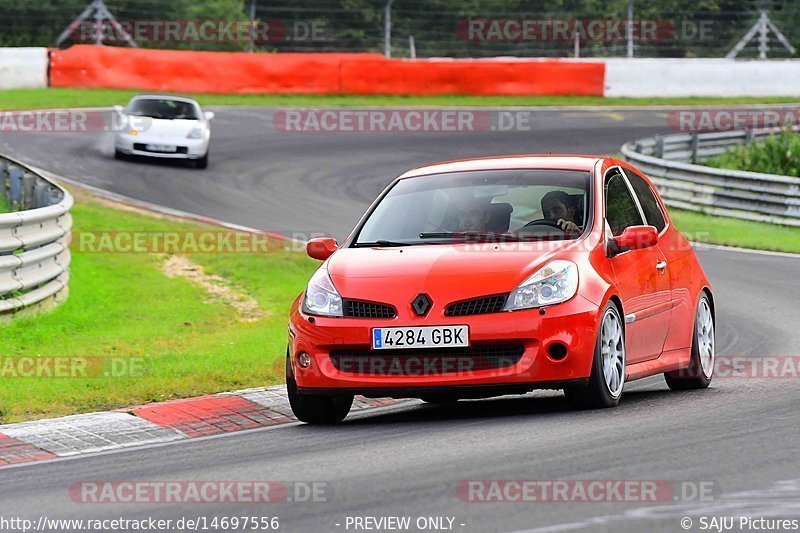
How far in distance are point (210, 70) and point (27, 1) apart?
1224cm

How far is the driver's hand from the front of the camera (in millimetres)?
8930

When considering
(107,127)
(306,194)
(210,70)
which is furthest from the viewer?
(210,70)

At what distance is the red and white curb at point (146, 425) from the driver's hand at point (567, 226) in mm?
1725

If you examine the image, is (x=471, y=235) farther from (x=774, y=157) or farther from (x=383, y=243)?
(x=774, y=157)

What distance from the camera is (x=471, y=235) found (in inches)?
349

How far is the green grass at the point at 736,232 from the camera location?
21.4m

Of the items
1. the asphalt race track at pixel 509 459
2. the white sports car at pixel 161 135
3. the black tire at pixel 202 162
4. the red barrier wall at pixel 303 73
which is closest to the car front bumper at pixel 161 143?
the white sports car at pixel 161 135

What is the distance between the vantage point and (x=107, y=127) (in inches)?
1198

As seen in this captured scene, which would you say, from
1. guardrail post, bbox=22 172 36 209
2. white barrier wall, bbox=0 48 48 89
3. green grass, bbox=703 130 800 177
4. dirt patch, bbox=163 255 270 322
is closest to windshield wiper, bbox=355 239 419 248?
dirt patch, bbox=163 255 270 322

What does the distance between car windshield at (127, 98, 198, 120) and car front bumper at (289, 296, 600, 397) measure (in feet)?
63.6

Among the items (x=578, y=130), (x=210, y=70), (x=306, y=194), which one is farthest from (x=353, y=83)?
(x=306, y=194)

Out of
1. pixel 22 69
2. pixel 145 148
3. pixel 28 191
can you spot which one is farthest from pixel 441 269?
pixel 22 69

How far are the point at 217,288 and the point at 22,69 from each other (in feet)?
73.4

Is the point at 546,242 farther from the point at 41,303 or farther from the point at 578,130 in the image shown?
the point at 578,130
